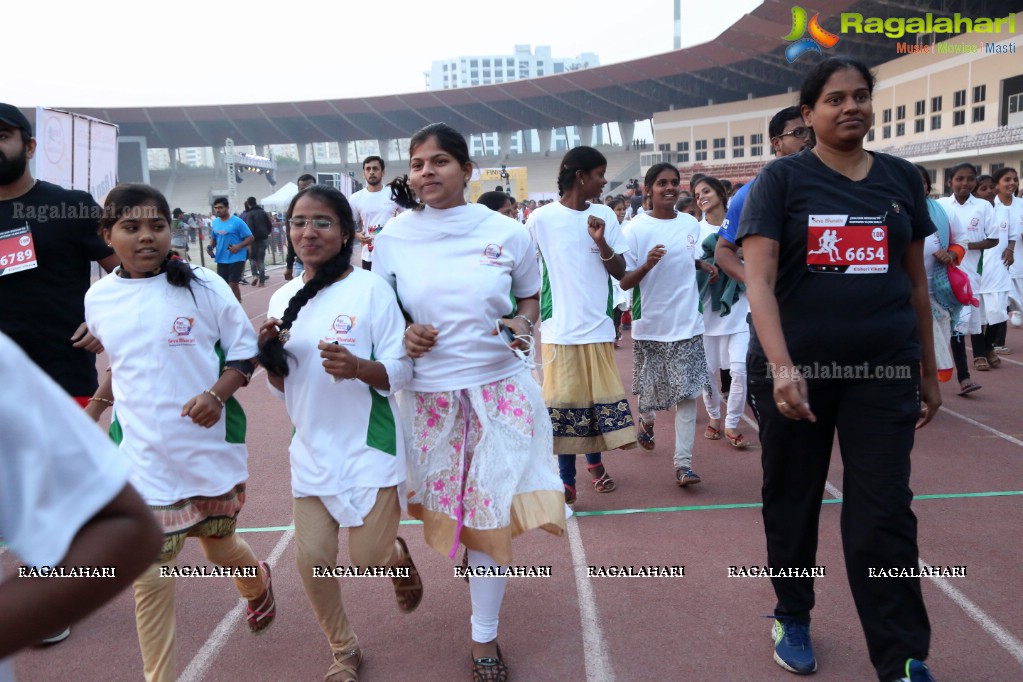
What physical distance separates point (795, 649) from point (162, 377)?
7.84ft

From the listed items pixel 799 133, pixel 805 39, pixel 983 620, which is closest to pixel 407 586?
pixel 983 620

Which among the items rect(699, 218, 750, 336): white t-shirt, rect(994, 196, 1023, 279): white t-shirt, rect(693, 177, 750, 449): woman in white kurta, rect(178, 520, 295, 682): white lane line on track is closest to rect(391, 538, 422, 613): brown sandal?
rect(178, 520, 295, 682): white lane line on track

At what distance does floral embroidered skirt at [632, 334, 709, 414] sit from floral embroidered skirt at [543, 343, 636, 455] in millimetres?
680

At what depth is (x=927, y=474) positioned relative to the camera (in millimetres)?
4926

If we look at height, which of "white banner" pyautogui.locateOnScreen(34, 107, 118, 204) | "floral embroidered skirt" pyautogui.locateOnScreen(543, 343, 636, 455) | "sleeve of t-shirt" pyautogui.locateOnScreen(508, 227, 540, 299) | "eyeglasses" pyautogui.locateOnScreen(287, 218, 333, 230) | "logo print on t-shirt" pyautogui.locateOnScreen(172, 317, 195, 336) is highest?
"white banner" pyautogui.locateOnScreen(34, 107, 118, 204)

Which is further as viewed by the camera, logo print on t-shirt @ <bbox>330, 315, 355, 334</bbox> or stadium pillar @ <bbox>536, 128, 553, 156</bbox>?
stadium pillar @ <bbox>536, 128, 553, 156</bbox>

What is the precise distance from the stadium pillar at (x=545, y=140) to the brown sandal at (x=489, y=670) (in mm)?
61848

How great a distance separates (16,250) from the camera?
3225mm

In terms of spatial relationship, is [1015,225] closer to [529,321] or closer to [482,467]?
[529,321]

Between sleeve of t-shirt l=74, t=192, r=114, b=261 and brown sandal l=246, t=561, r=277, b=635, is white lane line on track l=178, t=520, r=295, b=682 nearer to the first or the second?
brown sandal l=246, t=561, r=277, b=635

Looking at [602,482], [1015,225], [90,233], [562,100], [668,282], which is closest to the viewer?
[90,233]

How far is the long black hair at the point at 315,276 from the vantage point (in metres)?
2.70

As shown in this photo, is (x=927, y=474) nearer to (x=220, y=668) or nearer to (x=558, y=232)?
(x=558, y=232)

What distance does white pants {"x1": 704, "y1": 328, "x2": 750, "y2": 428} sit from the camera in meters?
5.55
